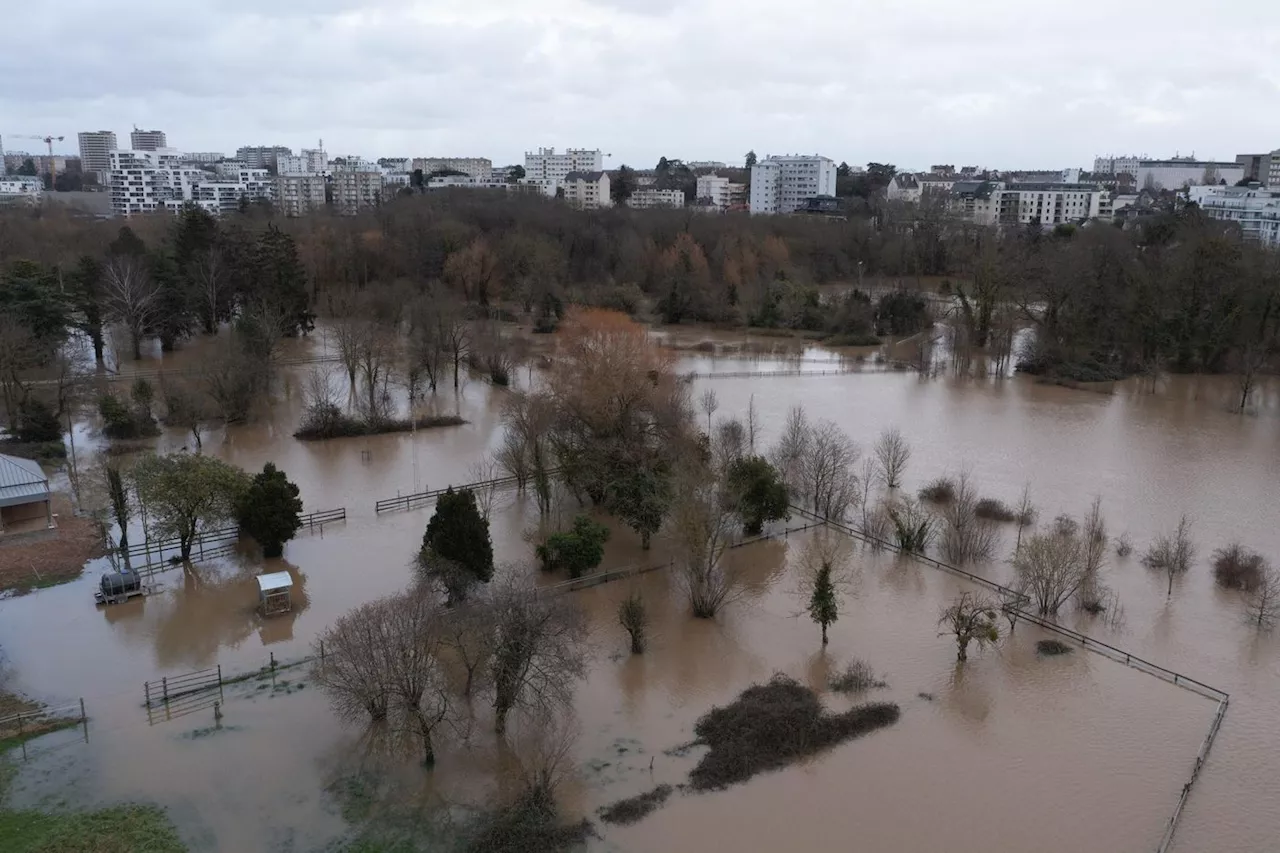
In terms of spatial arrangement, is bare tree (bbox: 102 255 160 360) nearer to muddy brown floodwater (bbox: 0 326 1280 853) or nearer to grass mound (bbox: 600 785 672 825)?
muddy brown floodwater (bbox: 0 326 1280 853)

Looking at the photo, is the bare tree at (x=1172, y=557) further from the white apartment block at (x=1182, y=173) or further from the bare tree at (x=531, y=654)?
the white apartment block at (x=1182, y=173)

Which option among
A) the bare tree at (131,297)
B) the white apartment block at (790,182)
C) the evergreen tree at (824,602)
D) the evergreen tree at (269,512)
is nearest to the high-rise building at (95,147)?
the white apartment block at (790,182)

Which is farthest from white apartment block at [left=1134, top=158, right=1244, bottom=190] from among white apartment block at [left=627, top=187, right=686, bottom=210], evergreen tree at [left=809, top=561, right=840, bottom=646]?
evergreen tree at [left=809, top=561, right=840, bottom=646]

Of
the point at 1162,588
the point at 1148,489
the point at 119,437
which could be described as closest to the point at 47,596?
the point at 119,437

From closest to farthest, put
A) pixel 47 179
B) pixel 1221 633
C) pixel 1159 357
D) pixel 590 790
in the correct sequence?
pixel 590 790 → pixel 1221 633 → pixel 1159 357 → pixel 47 179

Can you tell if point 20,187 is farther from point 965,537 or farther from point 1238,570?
point 1238,570

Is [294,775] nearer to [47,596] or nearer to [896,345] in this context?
[47,596]

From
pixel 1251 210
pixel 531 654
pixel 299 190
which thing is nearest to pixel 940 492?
pixel 531 654
